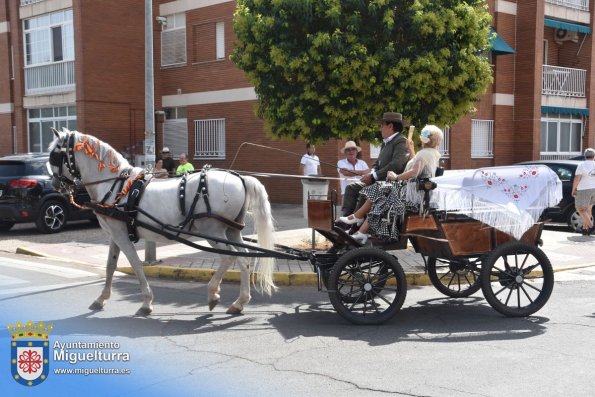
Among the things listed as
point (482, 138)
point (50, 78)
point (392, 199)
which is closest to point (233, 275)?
point (392, 199)

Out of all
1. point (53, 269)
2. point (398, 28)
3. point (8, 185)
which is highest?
point (398, 28)

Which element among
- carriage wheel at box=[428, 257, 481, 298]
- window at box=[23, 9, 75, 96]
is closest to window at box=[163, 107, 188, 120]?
window at box=[23, 9, 75, 96]

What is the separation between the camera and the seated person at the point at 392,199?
6.65m

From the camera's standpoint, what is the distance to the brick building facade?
21062mm

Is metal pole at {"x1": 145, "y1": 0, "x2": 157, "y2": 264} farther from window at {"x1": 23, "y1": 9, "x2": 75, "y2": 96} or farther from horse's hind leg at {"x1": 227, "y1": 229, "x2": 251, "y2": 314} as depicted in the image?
window at {"x1": 23, "y1": 9, "x2": 75, "y2": 96}

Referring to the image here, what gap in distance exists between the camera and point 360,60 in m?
9.80

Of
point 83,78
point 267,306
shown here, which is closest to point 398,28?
point 267,306

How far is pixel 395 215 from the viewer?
6.66 m

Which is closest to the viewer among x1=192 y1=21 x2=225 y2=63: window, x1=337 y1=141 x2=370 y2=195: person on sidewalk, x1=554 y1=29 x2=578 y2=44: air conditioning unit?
x1=337 y1=141 x2=370 y2=195: person on sidewalk

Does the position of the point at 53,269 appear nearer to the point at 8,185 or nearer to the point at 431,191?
the point at 8,185

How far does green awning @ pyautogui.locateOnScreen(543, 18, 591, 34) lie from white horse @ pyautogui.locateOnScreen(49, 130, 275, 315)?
19.9m

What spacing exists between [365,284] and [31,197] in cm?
968

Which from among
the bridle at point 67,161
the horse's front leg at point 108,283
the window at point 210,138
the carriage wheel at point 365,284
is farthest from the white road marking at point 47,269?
the window at point 210,138

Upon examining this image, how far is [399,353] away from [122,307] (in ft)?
11.1
